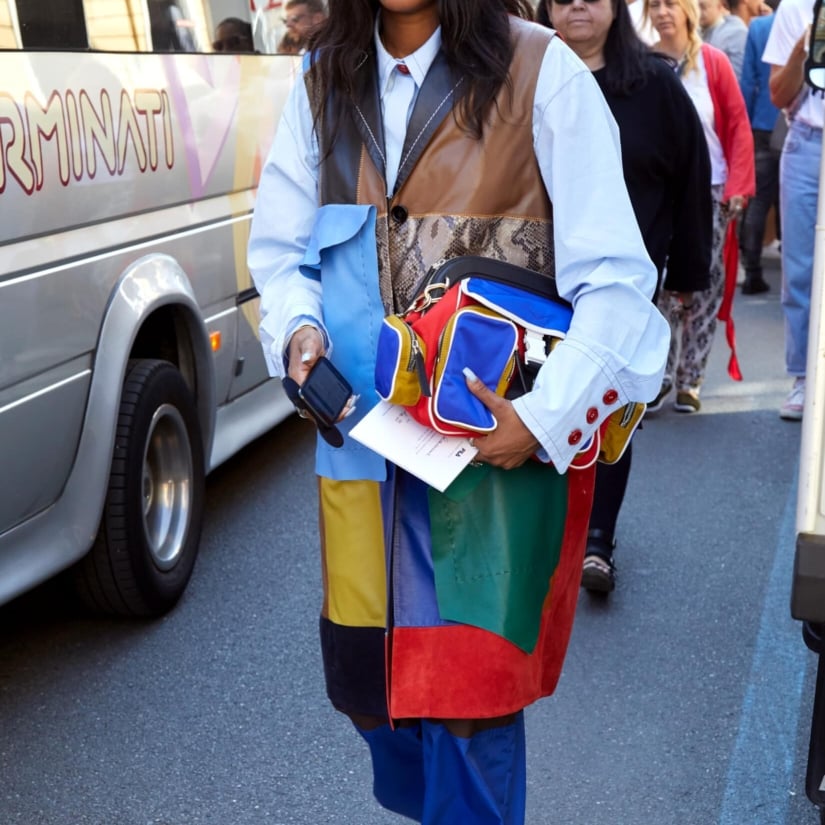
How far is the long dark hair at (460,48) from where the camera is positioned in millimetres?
2277

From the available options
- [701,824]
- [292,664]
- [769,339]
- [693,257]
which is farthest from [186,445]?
[769,339]

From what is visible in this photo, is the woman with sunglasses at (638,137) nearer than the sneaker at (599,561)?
Yes

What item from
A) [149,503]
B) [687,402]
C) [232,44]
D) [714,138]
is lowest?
[687,402]

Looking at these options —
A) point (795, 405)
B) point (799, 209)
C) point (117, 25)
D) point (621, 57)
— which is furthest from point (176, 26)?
point (795, 405)

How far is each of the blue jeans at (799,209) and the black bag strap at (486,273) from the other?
4.24 meters

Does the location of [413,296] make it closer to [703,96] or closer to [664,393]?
[703,96]

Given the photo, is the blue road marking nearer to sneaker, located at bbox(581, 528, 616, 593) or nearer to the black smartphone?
sneaker, located at bbox(581, 528, 616, 593)

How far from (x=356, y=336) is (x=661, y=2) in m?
4.25

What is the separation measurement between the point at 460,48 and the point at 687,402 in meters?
4.89

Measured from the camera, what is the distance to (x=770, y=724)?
3.78m

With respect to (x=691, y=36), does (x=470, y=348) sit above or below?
above

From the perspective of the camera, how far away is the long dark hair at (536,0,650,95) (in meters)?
4.10

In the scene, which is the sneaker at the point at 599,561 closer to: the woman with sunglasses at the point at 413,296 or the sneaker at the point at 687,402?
the woman with sunglasses at the point at 413,296

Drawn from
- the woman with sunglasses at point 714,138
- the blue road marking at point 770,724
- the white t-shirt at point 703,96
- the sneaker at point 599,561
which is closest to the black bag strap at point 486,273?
the blue road marking at point 770,724
